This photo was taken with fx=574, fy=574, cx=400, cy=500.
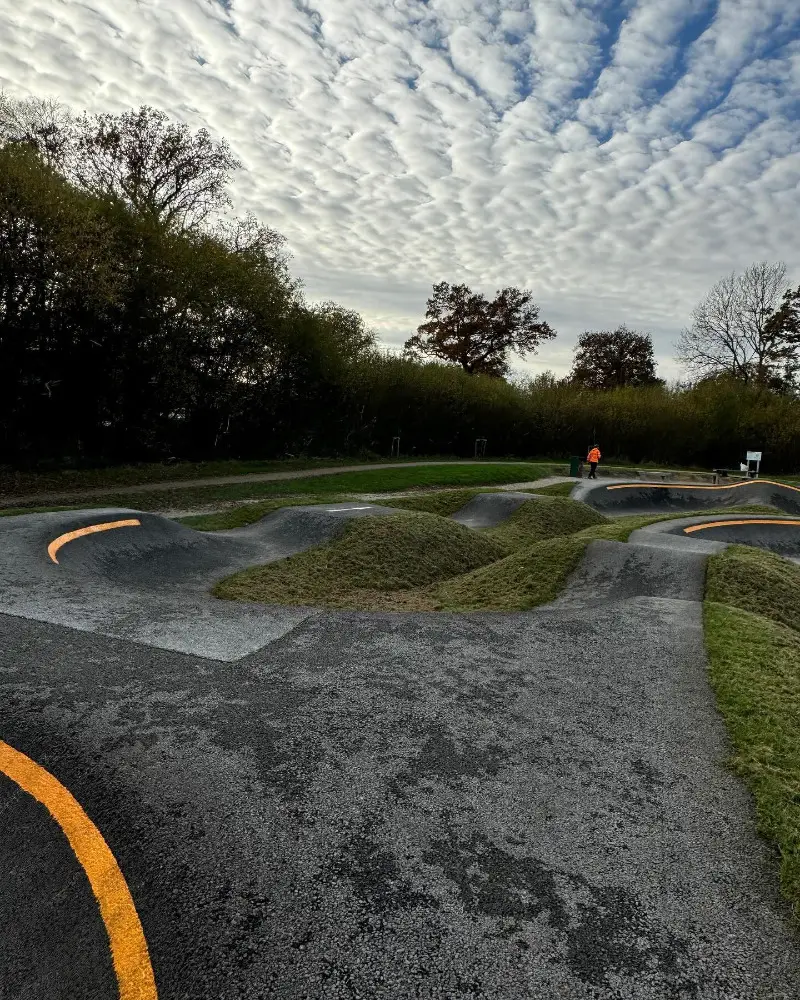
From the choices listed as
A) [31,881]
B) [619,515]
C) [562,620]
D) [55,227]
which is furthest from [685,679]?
[55,227]

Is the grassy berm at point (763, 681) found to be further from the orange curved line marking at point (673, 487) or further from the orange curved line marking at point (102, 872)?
the orange curved line marking at point (673, 487)

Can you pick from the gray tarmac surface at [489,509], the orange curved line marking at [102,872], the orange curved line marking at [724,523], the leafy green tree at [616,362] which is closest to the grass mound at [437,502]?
the gray tarmac surface at [489,509]

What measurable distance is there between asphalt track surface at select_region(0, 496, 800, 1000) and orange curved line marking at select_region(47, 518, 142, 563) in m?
2.59

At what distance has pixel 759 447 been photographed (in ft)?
102

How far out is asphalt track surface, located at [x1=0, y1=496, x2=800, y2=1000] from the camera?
6.62ft

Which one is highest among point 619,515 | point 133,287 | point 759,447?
point 133,287

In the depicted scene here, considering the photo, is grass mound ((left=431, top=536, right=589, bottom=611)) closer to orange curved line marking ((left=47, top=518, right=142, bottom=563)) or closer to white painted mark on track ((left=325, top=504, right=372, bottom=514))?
white painted mark on track ((left=325, top=504, right=372, bottom=514))

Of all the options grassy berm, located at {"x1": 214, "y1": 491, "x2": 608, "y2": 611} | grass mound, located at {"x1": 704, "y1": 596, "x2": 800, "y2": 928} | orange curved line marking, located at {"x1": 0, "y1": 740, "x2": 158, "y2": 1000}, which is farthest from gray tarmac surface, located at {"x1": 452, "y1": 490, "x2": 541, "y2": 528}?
orange curved line marking, located at {"x1": 0, "y1": 740, "x2": 158, "y2": 1000}

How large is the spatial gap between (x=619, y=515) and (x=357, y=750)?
16.3 meters

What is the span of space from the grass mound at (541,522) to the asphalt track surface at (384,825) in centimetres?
718

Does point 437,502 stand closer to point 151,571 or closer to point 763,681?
point 151,571

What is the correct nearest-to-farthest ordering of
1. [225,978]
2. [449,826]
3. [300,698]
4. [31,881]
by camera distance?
[225,978], [31,881], [449,826], [300,698]

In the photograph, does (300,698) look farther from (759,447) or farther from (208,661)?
(759,447)

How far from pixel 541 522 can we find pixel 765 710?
30.1 feet
